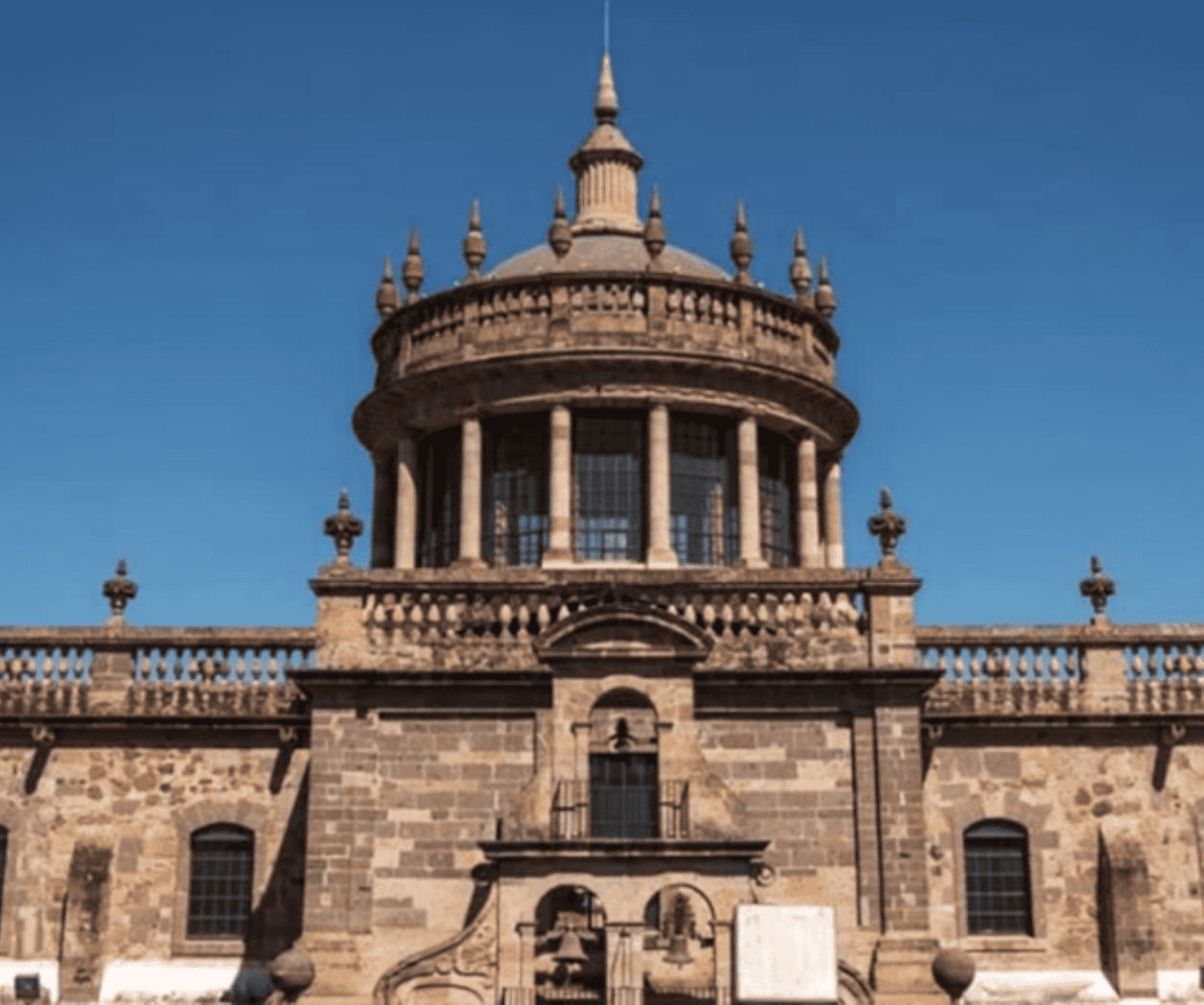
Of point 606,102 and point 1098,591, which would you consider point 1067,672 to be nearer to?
point 1098,591

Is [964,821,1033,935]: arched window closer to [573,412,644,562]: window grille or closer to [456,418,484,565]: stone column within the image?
[573,412,644,562]: window grille

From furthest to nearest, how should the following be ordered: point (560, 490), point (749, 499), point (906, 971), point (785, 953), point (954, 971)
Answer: point (749, 499), point (560, 490), point (906, 971), point (954, 971), point (785, 953)

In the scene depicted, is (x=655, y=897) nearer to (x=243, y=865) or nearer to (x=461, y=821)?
(x=461, y=821)

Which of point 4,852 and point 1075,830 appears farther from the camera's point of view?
point 4,852

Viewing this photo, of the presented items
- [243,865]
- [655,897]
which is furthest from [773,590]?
[243,865]

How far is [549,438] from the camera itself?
33.1 metres

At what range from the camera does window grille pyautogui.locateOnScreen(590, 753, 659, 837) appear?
80.7 ft

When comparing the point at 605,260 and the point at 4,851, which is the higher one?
the point at 605,260

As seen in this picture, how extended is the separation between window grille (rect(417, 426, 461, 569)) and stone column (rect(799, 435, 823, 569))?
644cm

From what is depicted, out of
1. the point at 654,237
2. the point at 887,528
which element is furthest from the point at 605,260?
the point at 887,528

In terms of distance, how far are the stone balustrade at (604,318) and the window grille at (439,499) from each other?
157cm

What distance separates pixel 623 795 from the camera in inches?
974

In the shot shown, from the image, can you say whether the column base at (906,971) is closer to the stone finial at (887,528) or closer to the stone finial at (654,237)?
the stone finial at (887,528)

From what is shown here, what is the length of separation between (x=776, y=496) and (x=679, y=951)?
12.1m
